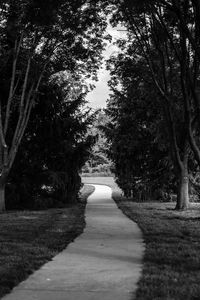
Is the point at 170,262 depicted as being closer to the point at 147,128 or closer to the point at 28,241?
the point at 28,241

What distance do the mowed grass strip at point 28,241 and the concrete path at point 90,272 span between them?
203mm

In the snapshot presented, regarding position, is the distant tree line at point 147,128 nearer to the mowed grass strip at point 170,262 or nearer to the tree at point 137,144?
the tree at point 137,144

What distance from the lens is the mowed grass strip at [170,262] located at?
626cm

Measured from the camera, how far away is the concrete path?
6.17 meters

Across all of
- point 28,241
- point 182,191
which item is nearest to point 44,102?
point 182,191

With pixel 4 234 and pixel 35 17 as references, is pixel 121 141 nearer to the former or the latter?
→ pixel 35 17

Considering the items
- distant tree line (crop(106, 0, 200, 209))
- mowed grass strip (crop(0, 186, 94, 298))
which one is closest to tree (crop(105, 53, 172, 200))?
distant tree line (crop(106, 0, 200, 209))

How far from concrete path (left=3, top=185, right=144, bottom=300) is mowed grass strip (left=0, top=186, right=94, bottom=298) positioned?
0.67 feet

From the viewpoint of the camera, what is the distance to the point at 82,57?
22.4m

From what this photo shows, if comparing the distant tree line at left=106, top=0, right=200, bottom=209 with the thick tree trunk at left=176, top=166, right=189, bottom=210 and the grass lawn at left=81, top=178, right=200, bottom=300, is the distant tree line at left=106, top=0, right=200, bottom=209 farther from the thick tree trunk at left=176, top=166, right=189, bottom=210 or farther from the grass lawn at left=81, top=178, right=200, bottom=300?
the grass lawn at left=81, top=178, right=200, bottom=300

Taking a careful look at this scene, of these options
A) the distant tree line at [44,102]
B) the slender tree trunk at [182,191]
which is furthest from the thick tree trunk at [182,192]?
the distant tree line at [44,102]

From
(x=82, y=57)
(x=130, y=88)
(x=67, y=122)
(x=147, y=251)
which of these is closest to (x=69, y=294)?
(x=147, y=251)

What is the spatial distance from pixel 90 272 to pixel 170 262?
1565 mm

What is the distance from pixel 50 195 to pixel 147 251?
16352 millimetres
